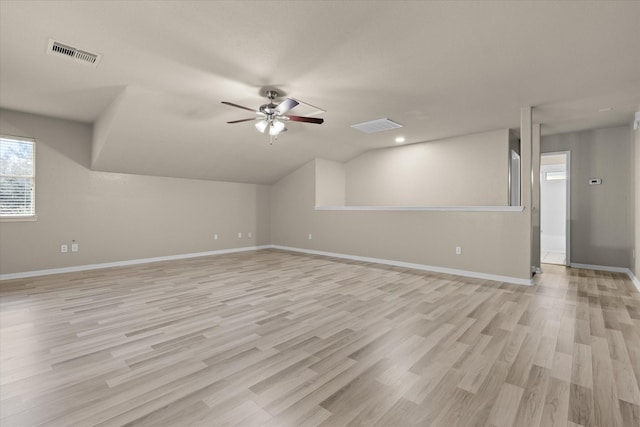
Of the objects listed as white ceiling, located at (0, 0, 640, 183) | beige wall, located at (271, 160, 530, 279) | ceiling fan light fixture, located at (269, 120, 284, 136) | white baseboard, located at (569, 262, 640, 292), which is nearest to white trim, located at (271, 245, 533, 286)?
beige wall, located at (271, 160, 530, 279)

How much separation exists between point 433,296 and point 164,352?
3012 mm

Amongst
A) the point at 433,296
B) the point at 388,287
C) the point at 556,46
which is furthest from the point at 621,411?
the point at 556,46

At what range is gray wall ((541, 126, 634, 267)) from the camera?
17.3ft

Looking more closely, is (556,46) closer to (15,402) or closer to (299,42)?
(299,42)

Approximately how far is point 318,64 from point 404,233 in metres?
3.64

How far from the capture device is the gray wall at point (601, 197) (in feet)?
17.3

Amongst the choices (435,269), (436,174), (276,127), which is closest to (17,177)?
(276,127)

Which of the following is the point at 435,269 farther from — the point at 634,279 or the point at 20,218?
the point at 20,218

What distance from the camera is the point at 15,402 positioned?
1712 millimetres

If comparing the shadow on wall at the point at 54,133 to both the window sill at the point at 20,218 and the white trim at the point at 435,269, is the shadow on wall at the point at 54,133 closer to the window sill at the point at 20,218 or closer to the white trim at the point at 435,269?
the window sill at the point at 20,218

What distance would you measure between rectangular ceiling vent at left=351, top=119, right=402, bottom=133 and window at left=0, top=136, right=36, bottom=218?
211 inches

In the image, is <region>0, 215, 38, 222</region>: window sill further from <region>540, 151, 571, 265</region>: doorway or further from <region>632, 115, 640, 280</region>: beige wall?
<region>540, 151, 571, 265</region>: doorway

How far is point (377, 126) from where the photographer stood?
5371 mm

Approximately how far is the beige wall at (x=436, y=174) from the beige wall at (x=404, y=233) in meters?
1.12
